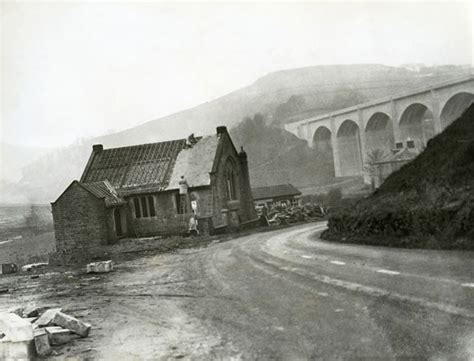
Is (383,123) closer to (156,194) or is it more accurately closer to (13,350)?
(156,194)

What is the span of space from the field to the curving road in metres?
19.5

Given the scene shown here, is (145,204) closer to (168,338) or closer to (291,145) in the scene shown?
(168,338)

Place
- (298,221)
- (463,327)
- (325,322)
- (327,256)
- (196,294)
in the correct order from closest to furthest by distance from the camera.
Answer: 1. (463,327)
2. (325,322)
3. (196,294)
4. (327,256)
5. (298,221)

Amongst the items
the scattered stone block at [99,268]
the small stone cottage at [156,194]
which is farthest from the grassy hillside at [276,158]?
the scattered stone block at [99,268]

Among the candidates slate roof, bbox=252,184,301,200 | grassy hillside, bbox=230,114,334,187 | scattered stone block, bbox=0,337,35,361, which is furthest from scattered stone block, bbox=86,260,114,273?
grassy hillside, bbox=230,114,334,187

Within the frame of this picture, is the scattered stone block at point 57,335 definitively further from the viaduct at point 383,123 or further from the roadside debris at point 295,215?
the viaduct at point 383,123

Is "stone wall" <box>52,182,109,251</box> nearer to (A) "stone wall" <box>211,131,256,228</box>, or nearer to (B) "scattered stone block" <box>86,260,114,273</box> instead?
(A) "stone wall" <box>211,131,256,228</box>

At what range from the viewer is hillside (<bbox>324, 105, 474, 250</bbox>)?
13.6 meters

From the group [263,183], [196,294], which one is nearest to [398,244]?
[196,294]

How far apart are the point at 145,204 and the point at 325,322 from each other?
28.0 m

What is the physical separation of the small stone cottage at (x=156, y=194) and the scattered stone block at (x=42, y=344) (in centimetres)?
2225

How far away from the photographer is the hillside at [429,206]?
13.6 m

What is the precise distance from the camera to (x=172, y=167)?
3488 centimetres

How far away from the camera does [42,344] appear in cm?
738
